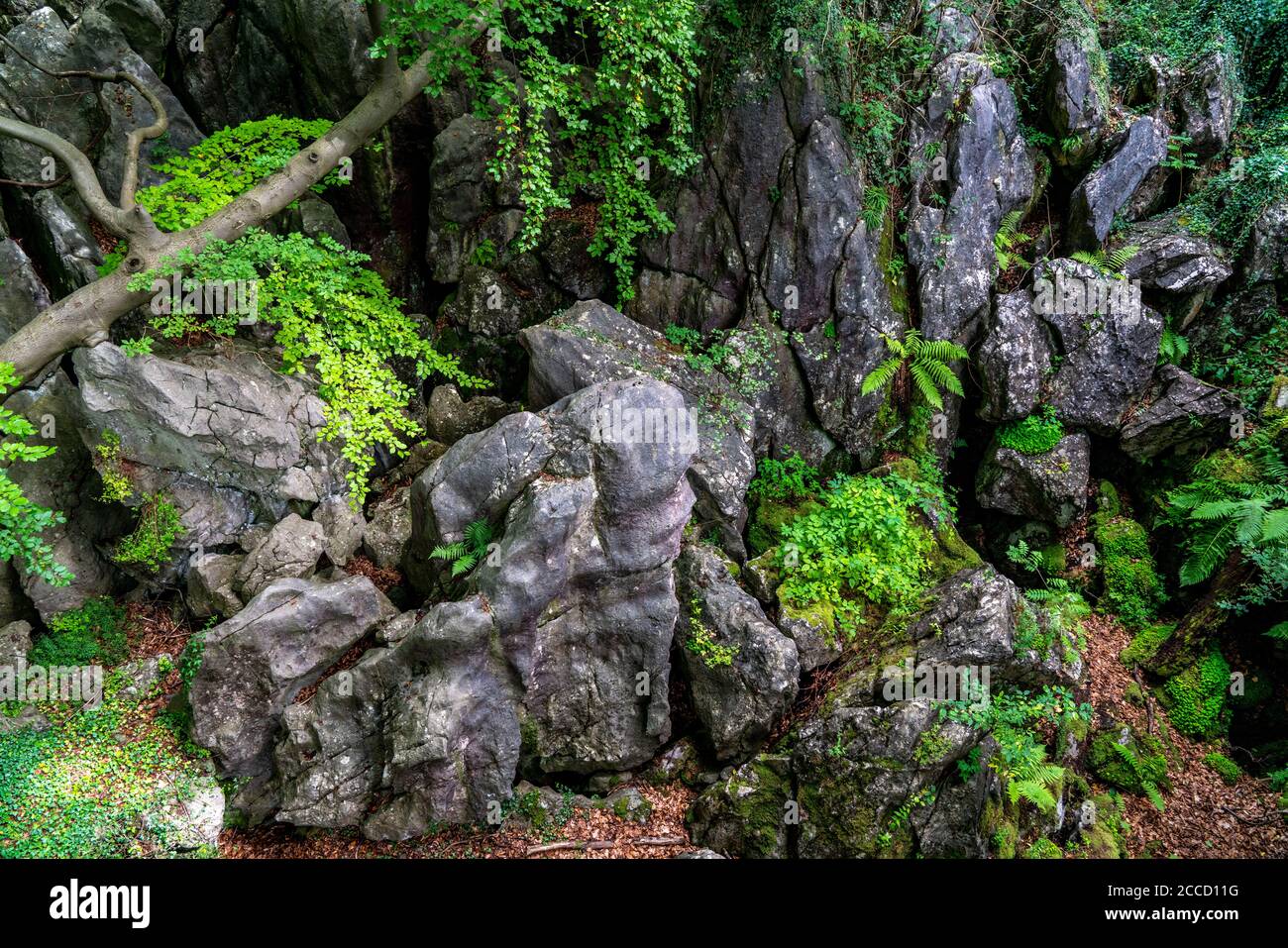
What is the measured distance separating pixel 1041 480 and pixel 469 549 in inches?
343

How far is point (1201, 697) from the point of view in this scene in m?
9.02

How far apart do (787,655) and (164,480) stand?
856 cm

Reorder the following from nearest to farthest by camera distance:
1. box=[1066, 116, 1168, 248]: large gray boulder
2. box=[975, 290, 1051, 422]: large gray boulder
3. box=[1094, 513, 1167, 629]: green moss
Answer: box=[1094, 513, 1167, 629]: green moss
box=[975, 290, 1051, 422]: large gray boulder
box=[1066, 116, 1168, 248]: large gray boulder

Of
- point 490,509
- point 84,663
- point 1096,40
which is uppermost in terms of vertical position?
point 1096,40

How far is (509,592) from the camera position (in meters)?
7.23

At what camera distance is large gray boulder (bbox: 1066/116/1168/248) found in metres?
10.3

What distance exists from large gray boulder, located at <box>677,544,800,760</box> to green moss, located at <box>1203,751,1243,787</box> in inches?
232

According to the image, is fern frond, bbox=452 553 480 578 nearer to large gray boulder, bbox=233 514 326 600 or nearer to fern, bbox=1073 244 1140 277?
large gray boulder, bbox=233 514 326 600

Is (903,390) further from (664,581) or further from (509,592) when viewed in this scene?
(509,592)

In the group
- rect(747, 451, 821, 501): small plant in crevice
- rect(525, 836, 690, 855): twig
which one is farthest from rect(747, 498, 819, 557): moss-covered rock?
rect(525, 836, 690, 855): twig

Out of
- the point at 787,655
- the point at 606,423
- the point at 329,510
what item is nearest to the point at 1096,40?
the point at 606,423

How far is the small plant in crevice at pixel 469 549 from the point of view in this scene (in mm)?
7609

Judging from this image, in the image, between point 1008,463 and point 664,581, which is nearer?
point 664,581

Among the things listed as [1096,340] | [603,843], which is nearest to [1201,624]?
[1096,340]
